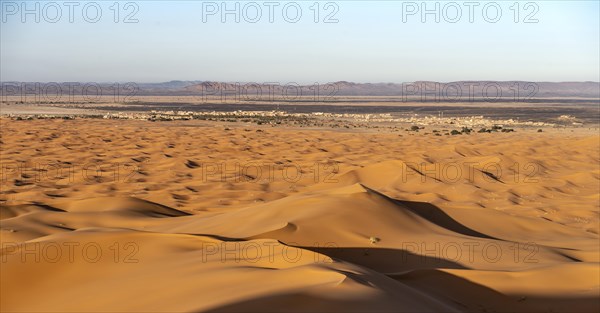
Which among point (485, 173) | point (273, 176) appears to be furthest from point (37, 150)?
point (485, 173)

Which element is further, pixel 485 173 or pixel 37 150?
pixel 37 150

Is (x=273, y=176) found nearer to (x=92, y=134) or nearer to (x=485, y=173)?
(x=485, y=173)

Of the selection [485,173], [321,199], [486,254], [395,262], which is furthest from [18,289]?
[485,173]

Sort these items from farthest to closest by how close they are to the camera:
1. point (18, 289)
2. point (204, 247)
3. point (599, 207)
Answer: point (599, 207)
point (204, 247)
point (18, 289)

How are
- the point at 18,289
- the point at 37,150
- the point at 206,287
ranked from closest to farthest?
the point at 206,287, the point at 18,289, the point at 37,150

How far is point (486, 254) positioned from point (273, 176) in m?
8.58

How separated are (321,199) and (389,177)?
6.09 metres

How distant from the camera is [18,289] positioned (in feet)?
17.1

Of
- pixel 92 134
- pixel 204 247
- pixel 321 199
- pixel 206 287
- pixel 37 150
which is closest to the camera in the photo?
pixel 206 287

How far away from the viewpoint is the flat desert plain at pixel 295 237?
4.54 meters

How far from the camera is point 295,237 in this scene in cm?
684

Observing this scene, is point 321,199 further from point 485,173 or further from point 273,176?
point 485,173

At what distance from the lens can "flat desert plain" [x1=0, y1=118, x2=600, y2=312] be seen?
4545 millimetres

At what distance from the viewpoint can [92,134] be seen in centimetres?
2488
